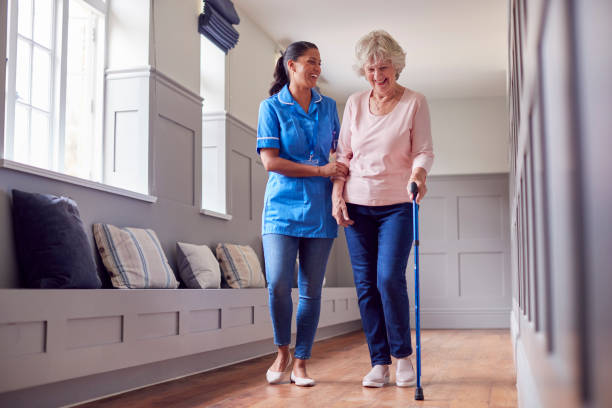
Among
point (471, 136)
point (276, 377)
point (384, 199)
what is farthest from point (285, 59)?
point (471, 136)

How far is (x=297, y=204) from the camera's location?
2.64 metres

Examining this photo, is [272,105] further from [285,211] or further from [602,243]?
[602,243]

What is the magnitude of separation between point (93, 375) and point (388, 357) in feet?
3.69

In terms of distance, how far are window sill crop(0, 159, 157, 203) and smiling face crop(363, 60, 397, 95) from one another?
4.37 ft

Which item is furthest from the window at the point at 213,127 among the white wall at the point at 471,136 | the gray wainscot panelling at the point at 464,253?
the white wall at the point at 471,136

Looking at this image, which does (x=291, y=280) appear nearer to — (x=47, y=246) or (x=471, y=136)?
(x=47, y=246)

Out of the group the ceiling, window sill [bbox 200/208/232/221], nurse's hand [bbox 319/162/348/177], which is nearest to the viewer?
nurse's hand [bbox 319/162/348/177]

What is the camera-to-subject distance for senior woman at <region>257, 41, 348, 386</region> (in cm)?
262

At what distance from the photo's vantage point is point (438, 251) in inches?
312

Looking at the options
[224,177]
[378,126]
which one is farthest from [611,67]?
[224,177]

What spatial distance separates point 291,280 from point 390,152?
2.14ft

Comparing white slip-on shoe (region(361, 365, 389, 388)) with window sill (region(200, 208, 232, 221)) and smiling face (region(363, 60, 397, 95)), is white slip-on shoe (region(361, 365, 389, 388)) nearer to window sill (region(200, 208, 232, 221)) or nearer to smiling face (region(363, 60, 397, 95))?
smiling face (region(363, 60, 397, 95))

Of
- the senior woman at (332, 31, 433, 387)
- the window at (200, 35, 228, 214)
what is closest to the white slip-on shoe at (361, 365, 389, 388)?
the senior woman at (332, 31, 433, 387)

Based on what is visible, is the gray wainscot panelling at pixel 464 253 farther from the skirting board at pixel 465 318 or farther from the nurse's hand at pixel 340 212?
the nurse's hand at pixel 340 212
